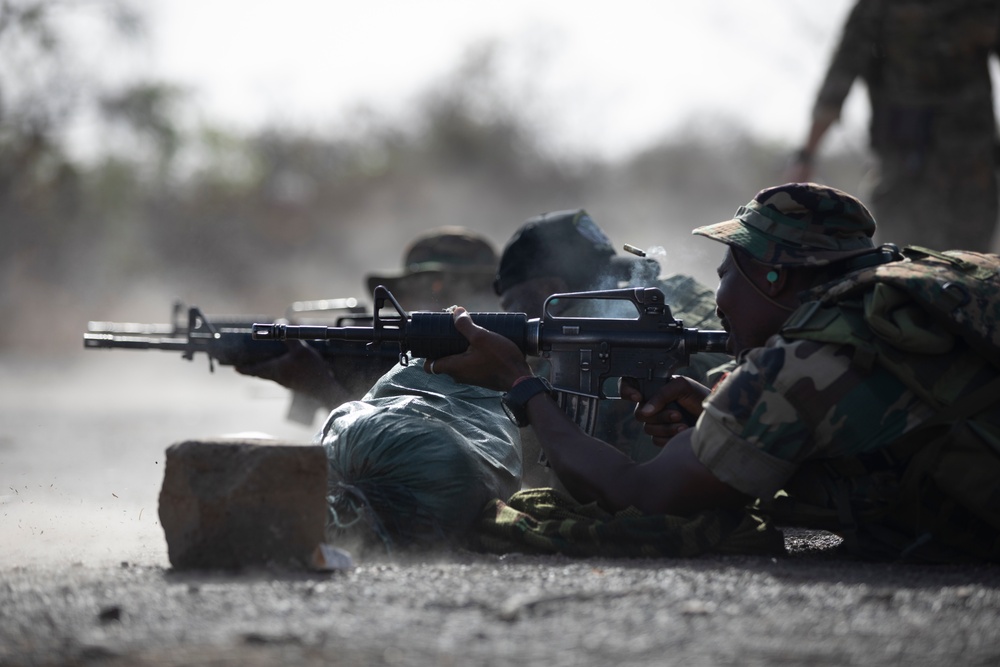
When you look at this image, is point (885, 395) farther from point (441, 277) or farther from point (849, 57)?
point (849, 57)

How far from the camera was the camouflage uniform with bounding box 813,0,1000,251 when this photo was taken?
22.1 feet

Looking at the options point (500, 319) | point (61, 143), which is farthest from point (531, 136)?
point (500, 319)

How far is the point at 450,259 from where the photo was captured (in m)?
6.77

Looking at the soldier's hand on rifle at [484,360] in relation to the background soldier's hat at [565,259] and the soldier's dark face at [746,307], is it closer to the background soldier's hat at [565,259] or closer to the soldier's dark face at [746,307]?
the soldier's dark face at [746,307]

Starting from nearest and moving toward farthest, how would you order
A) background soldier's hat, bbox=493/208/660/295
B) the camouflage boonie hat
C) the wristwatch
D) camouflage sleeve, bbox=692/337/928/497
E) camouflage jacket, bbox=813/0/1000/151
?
camouflage sleeve, bbox=692/337/928/497 < the camouflage boonie hat < the wristwatch < background soldier's hat, bbox=493/208/660/295 < camouflage jacket, bbox=813/0/1000/151

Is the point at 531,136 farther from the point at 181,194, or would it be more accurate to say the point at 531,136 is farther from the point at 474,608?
the point at 474,608

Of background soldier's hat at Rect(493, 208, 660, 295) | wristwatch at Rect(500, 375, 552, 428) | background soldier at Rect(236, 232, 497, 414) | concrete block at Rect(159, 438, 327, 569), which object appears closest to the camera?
concrete block at Rect(159, 438, 327, 569)

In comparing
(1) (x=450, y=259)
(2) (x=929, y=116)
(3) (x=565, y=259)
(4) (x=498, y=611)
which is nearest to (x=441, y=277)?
(1) (x=450, y=259)

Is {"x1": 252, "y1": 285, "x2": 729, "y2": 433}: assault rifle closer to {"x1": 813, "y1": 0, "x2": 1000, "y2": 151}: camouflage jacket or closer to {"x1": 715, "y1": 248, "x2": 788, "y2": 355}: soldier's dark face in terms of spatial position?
{"x1": 715, "y1": 248, "x2": 788, "y2": 355}: soldier's dark face

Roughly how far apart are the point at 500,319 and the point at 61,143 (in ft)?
66.6

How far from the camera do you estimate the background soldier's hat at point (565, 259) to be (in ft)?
16.5

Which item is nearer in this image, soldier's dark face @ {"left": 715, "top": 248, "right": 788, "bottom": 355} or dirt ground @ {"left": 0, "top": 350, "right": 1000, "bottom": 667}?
dirt ground @ {"left": 0, "top": 350, "right": 1000, "bottom": 667}

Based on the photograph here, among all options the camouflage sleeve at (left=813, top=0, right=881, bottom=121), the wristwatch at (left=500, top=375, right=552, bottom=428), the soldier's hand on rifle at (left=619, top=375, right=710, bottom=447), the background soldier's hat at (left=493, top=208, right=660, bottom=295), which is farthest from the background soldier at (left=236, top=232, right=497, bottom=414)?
the camouflage sleeve at (left=813, top=0, right=881, bottom=121)

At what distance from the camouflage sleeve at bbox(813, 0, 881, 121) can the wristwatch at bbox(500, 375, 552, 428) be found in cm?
413
